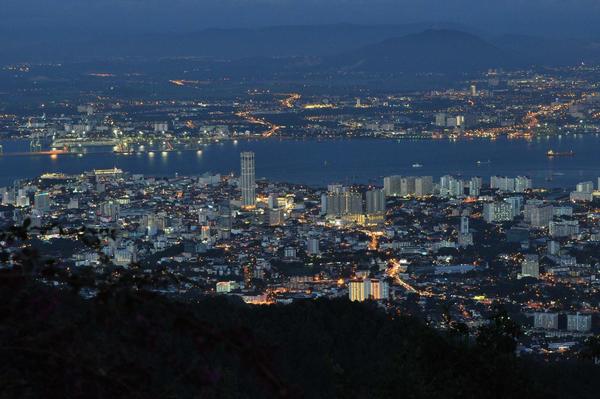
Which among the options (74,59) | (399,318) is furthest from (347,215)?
(74,59)

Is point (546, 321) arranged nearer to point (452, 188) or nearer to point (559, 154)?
point (452, 188)

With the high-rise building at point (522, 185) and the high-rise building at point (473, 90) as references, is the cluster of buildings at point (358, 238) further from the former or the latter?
the high-rise building at point (473, 90)

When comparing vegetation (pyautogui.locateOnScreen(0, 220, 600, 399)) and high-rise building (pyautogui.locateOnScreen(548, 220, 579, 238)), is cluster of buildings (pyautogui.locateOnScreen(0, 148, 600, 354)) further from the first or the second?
vegetation (pyautogui.locateOnScreen(0, 220, 600, 399))

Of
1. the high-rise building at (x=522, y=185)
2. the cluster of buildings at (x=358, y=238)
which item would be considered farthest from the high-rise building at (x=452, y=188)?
the high-rise building at (x=522, y=185)

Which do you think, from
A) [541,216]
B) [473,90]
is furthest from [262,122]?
[541,216]

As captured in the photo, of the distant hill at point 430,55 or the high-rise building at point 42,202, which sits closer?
the high-rise building at point 42,202
